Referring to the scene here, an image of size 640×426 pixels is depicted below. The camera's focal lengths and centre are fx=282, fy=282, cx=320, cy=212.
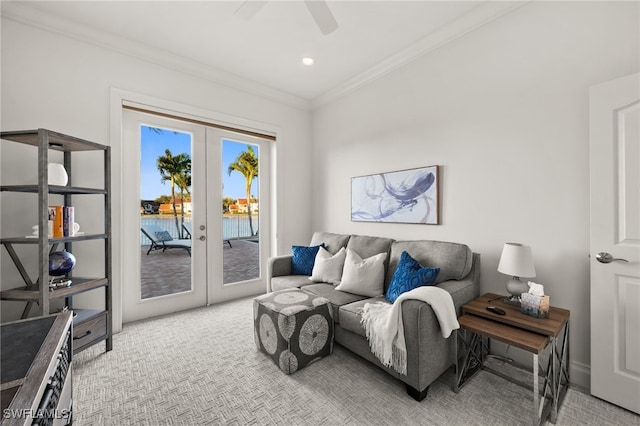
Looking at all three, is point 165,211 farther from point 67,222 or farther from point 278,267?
point 278,267

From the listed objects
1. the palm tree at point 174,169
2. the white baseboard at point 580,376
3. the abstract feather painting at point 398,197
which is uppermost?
the palm tree at point 174,169

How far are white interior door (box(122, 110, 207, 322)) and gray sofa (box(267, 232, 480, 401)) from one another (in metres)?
1.04

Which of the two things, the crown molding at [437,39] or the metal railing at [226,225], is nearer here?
the crown molding at [437,39]

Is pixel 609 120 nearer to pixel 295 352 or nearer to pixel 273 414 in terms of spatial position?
pixel 295 352

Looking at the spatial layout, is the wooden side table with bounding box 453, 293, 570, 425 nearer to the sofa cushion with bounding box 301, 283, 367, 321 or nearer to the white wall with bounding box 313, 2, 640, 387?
the white wall with bounding box 313, 2, 640, 387

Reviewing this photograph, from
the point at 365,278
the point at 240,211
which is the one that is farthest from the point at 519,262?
the point at 240,211

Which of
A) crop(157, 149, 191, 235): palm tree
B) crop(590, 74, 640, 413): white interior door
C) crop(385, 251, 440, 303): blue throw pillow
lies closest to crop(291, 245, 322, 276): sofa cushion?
crop(385, 251, 440, 303): blue throw pillow

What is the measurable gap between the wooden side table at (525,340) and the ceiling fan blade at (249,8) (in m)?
2.47

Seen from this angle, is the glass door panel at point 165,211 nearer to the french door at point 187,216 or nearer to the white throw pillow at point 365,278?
the french door at point 187,216

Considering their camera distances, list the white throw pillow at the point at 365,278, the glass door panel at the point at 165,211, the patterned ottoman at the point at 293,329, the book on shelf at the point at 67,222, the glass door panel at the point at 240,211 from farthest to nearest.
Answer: the glass door panel at the point at 240,211, the glass door panel at the point at 165,211, the white throw pillow at the point at 365,278, the book on shelf at the point at 67,222, the patterned ottoman at the point at 293,329

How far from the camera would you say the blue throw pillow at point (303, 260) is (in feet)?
10.7

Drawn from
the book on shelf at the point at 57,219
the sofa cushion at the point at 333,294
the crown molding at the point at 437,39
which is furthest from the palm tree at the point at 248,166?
the book on shelf at the point at 57,219

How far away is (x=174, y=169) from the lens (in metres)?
3.32

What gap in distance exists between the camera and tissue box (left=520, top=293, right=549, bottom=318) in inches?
70.7
